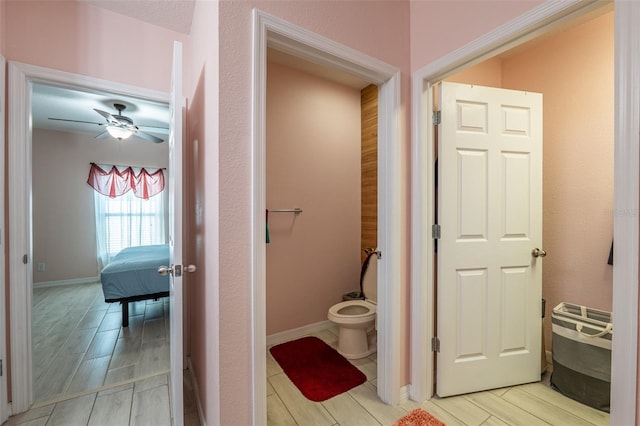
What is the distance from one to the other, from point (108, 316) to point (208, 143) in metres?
3.16

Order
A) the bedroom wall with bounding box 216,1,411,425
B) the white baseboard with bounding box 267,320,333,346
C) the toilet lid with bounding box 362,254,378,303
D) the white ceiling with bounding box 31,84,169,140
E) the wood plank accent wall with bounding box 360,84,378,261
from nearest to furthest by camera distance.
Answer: the bedroom wall with bounding box 216,1,411,425 → the white baseboard with bounding box 267,320,333,346 → the toilet lid with bounding box 362,254,378,303 → the wood plank accent wall with bounding box 360,84,378,261 → the white ceiling with bounding box 31,84,169,140

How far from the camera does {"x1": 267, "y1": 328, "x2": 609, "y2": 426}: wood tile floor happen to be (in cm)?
154

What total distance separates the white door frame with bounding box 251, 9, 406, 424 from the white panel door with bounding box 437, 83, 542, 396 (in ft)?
1.00

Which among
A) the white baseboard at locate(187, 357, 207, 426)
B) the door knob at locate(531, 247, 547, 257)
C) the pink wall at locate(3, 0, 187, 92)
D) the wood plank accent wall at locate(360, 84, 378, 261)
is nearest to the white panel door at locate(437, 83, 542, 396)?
the door knob at locate(531, 247, 547, 257)

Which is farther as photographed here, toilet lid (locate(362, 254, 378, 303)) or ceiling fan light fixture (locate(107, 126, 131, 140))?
ceiling fan light fixture (locate(107, 126, 131, 140))

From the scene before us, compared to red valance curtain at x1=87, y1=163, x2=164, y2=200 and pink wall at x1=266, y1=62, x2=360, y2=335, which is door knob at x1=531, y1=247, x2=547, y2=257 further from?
red valance curtain at x1=87, y1=163, x2=164, y2=200

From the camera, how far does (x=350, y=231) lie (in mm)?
3047

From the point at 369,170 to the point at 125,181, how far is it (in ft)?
15.7

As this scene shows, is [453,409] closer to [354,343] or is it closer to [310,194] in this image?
[354,343]

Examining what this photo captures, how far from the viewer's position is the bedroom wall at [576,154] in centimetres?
187

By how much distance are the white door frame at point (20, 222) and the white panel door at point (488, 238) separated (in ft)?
8.46

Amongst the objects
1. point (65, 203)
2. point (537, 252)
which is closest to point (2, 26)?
point (537, 252)

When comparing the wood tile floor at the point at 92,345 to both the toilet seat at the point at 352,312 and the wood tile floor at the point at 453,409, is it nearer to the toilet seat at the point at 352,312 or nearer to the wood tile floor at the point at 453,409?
the wood tile floor at the point at 453,409

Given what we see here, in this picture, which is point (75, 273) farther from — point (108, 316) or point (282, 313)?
point (282, 313)
